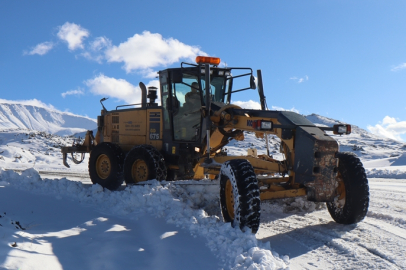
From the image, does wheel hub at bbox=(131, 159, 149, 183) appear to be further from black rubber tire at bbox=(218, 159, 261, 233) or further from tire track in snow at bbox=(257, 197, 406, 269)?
black rubber tire at bbox=(218, 159, 261, 233)

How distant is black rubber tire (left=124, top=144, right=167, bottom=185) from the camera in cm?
734

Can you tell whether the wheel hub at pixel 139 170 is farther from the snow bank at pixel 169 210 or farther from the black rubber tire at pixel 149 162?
the snow bank at pixel 169 210

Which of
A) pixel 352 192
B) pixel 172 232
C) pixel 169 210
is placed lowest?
Result: pixel 172 232

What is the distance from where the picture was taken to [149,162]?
7395mm

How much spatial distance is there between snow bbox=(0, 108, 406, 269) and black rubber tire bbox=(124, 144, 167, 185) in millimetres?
807

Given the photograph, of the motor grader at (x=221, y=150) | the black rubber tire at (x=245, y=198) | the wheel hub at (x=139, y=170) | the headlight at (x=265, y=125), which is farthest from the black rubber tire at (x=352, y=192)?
the wheel hub at (x=139, y=170)

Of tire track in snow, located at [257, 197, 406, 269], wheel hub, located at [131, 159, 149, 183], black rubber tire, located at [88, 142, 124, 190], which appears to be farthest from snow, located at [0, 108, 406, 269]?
black rubber tire, located at [88, 142, 124, 190]

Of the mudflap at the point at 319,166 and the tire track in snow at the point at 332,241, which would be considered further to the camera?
the mudflap at the point at 319,166

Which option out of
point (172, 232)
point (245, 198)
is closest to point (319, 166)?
point (245, 198)

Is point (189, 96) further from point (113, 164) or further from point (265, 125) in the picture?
point (265, 125)

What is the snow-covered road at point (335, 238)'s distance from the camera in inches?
Answer: 153

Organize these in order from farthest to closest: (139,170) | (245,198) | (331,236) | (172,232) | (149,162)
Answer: (139,170), (149,162), (331,236), (172,232), (245,198)

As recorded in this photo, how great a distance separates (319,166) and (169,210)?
233 cm

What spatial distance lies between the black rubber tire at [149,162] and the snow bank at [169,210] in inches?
18.3
